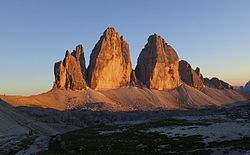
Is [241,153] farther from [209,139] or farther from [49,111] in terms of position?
[49,111]

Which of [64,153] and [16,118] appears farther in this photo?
[16,118]

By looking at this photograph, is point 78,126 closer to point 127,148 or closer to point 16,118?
point 16,118

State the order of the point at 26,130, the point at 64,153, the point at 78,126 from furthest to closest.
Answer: the point at 78,126
the point at 26,130
the point at 64,153

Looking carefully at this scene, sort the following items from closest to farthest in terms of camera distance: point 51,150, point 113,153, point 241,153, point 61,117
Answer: point 241,153, point 113,153, point 51,150, point 61,117

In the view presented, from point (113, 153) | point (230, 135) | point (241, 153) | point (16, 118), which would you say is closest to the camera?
point (241, 153)

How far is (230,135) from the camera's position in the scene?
5147 centimetres

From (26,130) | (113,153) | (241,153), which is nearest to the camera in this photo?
(241,153)

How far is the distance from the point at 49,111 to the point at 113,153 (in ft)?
475

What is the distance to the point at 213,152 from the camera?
3234cm

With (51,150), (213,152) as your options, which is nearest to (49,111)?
(51,150)

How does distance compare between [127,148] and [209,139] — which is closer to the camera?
[127,148]

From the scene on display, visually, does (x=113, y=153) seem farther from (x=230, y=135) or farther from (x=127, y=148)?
(x=230, y=135)

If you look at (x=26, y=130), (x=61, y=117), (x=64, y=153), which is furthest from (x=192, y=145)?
(x=61, y=117)

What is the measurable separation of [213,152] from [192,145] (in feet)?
35.5
